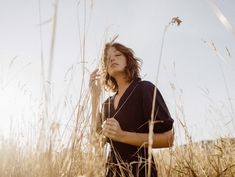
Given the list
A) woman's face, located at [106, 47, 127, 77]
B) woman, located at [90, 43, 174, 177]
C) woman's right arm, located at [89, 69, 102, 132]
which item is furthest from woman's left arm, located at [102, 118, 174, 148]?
woman's face, located at [106, 47, 127, 77]

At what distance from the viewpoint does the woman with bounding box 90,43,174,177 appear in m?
1.97

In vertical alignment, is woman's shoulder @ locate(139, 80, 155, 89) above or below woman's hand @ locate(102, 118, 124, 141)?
above

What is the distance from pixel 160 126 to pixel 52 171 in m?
1.15

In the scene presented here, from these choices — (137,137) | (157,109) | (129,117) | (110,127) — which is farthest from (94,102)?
(129,117)

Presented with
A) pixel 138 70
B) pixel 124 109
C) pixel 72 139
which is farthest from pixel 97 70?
pixel 138 70

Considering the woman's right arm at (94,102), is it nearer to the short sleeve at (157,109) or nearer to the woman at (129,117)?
the woman at (129,117)

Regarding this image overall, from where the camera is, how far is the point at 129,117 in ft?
7.89

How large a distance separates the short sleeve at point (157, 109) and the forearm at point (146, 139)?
0.15 feet

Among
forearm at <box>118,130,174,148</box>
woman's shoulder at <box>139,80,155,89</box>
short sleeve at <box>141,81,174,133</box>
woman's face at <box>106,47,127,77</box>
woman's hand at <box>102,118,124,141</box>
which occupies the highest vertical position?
woman's face at <box>106,47,127,77</box>

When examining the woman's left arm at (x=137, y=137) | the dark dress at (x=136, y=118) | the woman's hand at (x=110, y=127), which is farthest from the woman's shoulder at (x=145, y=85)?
the woman's hand at (x=110, y=127)

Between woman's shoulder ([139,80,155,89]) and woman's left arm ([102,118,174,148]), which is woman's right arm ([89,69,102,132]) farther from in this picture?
woman's shoulder ([139,80,155,89])

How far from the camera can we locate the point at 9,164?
1.45m

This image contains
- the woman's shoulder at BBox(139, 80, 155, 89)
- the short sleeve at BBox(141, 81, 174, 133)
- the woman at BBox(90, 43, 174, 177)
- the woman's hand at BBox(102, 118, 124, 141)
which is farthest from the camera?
the woman's shoulder at BBox(139, 80, 155, 89)

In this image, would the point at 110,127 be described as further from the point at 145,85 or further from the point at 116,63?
the point at 116,63
